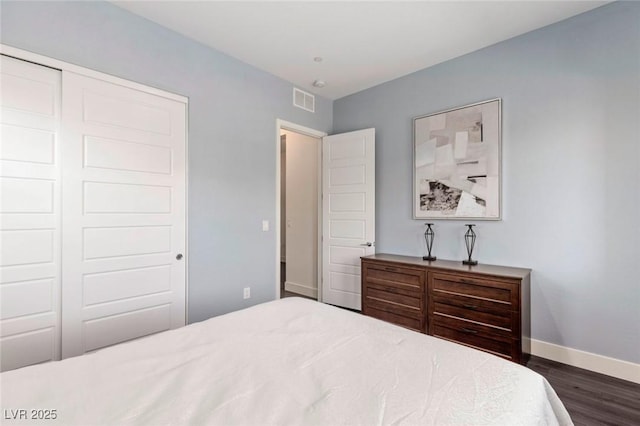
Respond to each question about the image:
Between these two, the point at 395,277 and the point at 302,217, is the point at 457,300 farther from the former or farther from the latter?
the point at 302,217

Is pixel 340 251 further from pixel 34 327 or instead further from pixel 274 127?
pixel 34 327

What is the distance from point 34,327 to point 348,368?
85.6 inches

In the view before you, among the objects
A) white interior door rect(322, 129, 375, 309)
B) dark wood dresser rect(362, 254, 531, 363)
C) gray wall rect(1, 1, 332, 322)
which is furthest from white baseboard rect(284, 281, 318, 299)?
dark wood dresser rect(362, 254, 531, 363)

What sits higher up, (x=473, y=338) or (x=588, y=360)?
(x=473, y=338)

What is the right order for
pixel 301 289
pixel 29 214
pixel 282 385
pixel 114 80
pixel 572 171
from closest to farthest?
1. pixel 282 385
2. pixel 29 214
3. pixel 114 80
4. pixel 572 171
5. pixel 301 289

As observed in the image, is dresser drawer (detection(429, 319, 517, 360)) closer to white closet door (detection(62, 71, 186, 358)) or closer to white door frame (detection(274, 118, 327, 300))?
white door frame (detection(274, 118, 327, 300))

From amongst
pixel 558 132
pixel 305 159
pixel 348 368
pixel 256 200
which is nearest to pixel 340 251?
pixel 256 200

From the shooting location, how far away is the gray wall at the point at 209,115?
2131mm

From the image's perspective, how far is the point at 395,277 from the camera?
3.09 m

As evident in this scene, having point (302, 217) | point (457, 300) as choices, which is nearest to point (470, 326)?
point (457, 300)

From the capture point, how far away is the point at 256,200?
10.9 feet

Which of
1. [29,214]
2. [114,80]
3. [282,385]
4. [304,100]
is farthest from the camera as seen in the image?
[304,100]

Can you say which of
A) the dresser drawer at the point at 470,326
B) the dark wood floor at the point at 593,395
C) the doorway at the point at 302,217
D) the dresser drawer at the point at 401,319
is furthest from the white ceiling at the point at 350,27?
the dark wood floor at the point at 593,395

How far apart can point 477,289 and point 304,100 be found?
113 inches
